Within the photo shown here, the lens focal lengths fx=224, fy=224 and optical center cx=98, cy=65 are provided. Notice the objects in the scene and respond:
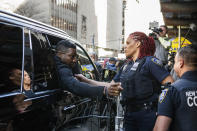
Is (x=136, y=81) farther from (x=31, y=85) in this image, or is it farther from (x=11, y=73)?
(x=11, y=73)

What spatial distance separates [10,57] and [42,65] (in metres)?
0.48

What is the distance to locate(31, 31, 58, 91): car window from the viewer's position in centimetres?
210

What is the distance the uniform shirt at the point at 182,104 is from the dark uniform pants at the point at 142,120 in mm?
693

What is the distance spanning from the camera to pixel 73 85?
7.48 feet

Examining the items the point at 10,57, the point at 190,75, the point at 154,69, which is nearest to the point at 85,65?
the point at 154,69

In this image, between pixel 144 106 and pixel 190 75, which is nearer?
pixel 190 75

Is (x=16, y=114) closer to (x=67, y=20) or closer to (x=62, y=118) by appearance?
(x=62, y=118)

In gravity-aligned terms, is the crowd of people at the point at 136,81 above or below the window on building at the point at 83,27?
below

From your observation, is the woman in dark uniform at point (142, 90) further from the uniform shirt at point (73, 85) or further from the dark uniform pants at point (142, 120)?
the uniform shirt at point (73, 85)

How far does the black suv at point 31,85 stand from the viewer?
1641 millimetres

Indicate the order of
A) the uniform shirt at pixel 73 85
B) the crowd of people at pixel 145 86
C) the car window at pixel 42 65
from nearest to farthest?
the crowd of people at pixel 145 86 < the car window at pixel 42 65 < the uniform shirt at pixel 73 85

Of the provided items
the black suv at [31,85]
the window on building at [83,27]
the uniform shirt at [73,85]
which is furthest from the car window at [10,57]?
the window on building at [83,27]

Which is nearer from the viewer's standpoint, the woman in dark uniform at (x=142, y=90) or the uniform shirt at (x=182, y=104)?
the uniform shirt at (x=182, y=104)

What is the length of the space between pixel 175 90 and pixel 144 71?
30.7 inches
